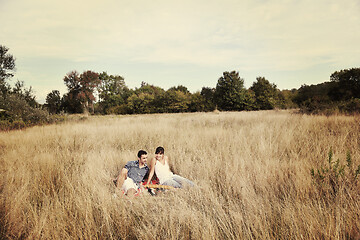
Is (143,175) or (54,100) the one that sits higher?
(54,100)

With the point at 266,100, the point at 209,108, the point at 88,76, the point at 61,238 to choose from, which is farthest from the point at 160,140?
the point at 88,76

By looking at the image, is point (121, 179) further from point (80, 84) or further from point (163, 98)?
point (80, 84)

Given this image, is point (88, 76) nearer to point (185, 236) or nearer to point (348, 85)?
point (185, 236)

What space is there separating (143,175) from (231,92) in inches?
1419

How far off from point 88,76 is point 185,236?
50.3 m

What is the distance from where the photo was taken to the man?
117 inches

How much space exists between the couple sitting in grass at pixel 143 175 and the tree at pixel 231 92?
3449 cm

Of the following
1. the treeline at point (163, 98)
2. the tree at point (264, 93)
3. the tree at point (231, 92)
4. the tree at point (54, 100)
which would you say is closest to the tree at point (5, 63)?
the treeline at point (163, 98)

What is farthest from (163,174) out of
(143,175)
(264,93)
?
(264,93)

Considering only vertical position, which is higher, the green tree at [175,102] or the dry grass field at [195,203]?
the green tree at [175,102]

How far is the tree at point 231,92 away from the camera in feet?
120

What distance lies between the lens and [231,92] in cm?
3669

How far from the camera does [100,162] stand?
3.77 meters

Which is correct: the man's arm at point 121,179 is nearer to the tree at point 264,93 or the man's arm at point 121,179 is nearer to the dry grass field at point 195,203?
the dry grass field at point 195,203
